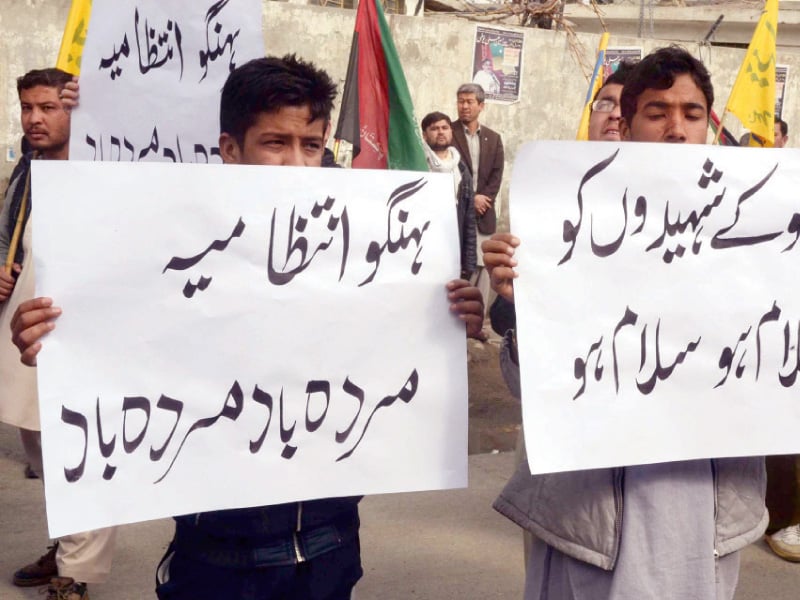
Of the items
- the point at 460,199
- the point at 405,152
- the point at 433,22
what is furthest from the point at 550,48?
the point at 405,152

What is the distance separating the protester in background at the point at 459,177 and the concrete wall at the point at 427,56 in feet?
10.6

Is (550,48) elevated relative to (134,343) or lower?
elevated

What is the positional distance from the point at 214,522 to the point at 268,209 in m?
0.59

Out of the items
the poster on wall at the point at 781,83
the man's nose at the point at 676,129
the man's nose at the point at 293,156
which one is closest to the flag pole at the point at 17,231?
the man's nose at the point at 293,156

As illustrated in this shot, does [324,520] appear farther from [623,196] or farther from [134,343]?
[623,196]

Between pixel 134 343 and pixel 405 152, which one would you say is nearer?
pixel 134 343

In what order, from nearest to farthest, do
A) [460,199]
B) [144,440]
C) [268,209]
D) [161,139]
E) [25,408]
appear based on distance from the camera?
[144,440]
[268,209]
[161,139]
[25,408]
[460,199]

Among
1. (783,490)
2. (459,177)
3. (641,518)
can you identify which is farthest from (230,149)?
(459,177)

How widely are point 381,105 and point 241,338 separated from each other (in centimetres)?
129

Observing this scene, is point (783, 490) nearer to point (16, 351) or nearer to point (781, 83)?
point (16, 351)

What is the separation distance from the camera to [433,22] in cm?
1128

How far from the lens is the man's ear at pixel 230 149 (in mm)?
2178

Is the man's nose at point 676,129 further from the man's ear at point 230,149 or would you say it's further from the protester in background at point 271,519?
the man's ear at point 230,149

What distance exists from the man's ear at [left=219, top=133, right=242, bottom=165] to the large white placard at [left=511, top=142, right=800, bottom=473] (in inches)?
24.0
